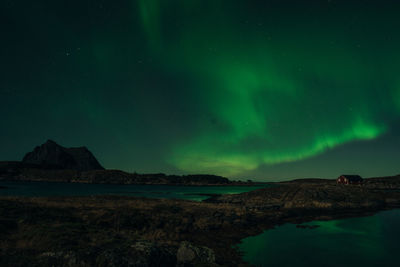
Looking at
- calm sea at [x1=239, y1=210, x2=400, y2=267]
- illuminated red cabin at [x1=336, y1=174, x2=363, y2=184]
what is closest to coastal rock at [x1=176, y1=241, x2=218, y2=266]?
calm sea at [x1=239, y1=210, x2=400, y2=267]

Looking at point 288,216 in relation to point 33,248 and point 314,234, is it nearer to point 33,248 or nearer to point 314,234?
point 314,234

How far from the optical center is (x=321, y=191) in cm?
8019

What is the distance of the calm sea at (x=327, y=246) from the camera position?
2566cm

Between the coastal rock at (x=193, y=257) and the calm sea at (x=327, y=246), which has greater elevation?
the coastal rock at (x=193, y=257)

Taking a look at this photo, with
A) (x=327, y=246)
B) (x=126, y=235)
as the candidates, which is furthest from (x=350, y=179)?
(x=126, y=235)

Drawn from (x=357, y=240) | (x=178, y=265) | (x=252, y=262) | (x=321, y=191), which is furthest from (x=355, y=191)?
(x=178, y=265)

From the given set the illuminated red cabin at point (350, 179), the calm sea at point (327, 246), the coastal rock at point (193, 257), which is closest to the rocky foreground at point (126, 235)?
the coastal rock at point (193, 257)

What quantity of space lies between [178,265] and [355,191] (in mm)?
84802

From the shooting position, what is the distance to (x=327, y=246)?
3122 centimetres

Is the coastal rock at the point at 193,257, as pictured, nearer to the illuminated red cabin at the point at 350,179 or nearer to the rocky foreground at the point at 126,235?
the rocky foreground at the point at 126,235

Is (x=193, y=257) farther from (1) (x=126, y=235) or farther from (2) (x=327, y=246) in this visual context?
(2) (x=327, y=246)

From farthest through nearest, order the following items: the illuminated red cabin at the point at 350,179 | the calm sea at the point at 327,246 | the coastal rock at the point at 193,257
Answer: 1. the illuminated red cabin at the point at 350,179
2. the calm sea at the point at 327,246
3. the coastal rock at the point at 193,257

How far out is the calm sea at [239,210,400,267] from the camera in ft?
84.2

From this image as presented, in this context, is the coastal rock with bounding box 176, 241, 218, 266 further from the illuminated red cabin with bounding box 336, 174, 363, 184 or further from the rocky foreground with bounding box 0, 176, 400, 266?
the illuminated red cabin with bounding box 336, 174, 363, 184
